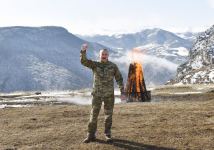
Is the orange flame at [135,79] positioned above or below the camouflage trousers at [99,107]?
above

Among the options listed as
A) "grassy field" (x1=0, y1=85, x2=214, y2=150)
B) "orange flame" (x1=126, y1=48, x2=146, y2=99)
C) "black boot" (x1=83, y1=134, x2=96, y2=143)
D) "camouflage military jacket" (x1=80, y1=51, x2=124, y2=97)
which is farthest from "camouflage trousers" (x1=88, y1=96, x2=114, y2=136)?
"orange flame" (x1=126, y1=48, x2=146, y2=99)

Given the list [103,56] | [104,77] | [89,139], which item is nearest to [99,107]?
[104,77]

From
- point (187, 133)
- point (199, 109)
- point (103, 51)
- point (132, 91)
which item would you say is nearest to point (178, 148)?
point (187, 133)

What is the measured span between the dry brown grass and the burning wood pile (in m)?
18.0

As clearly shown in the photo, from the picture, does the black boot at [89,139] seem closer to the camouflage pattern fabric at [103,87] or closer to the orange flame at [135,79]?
the camouflage pattern fabric at [103,87]

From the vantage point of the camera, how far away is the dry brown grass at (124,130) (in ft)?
65.9

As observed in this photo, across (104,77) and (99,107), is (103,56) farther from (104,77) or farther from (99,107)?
(99,107)

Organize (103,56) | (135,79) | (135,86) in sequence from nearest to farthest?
1. (103,56)
2. (135,79)
3. (135,86)

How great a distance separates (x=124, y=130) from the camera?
75.7 feet

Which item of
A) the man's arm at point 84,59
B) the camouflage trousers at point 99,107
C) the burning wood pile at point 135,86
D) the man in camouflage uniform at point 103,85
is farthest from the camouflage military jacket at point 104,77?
the burning wood pile at point 135,86

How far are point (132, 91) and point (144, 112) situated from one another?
18732mm

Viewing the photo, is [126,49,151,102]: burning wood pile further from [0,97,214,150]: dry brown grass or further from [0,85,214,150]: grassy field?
[0,97,214,150]: dry brown grass

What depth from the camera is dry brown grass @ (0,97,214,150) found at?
65.9ft

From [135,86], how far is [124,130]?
1062 inches
